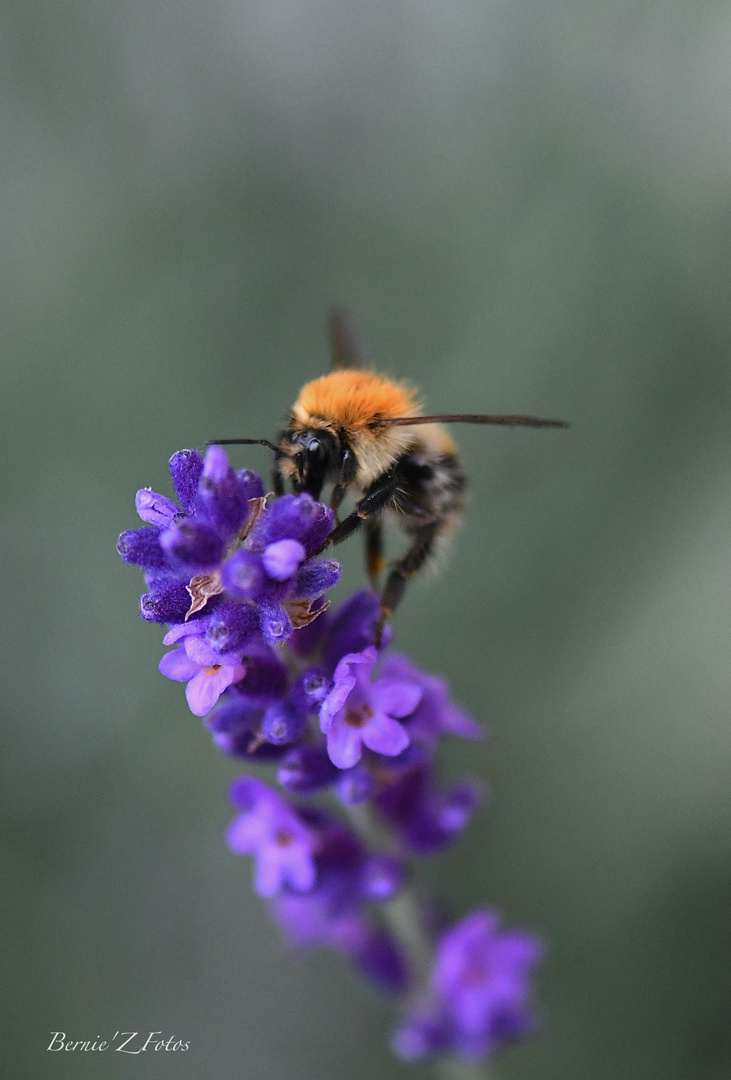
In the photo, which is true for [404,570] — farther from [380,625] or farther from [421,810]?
[421,810]

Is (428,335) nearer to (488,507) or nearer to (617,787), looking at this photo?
(488,507)

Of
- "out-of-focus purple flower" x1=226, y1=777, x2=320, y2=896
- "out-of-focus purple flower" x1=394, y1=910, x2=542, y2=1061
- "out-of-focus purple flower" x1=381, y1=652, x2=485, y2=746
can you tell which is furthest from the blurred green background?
"out-of-focus purple flower" x1=226, y1=777, x2=320, y2=896

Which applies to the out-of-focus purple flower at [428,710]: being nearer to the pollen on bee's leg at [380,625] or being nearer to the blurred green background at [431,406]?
the pollen on bee's leg at [380,625]

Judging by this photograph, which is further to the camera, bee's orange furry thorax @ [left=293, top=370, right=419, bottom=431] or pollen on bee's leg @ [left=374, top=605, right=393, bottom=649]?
bee's orange furry thorax @ [left=293, top=370, right=419, bottom=431]

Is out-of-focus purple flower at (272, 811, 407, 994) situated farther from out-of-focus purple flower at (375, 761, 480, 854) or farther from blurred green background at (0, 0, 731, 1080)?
blurred green background at (0, 0, 731, 1080)
